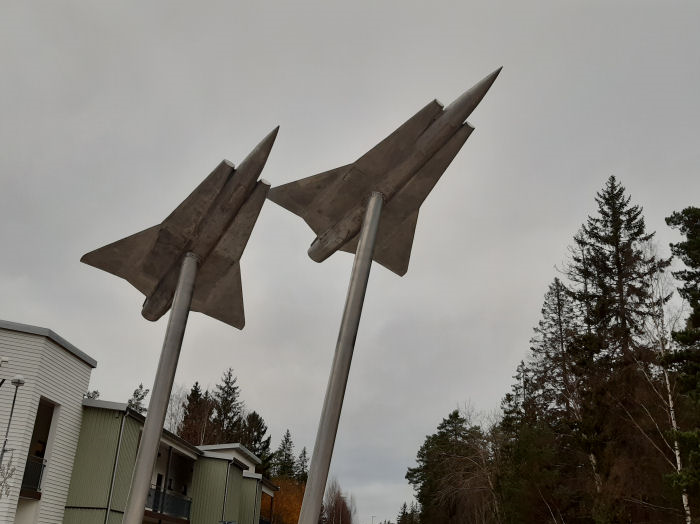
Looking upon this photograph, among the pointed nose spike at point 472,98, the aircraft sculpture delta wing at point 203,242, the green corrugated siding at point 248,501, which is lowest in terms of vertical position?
the green corrugated siding at point 248,501

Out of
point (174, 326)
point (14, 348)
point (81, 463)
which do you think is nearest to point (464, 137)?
point (174, 326)

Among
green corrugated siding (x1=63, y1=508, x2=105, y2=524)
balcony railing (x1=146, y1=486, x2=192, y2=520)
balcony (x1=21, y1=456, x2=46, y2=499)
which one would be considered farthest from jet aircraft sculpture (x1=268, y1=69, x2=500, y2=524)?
balcony railing (x1=146, y1=486, x2=192, y2=520)

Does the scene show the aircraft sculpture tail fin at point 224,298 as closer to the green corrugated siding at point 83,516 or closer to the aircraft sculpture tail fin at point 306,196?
the aircraft sculpture tail fin at point 306,196

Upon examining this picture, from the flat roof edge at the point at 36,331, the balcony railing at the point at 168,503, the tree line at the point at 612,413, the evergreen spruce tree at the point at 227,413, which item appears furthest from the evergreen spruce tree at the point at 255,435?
the flat roof edge at the point at 36,331

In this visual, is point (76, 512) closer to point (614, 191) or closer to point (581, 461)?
point (581, 461)

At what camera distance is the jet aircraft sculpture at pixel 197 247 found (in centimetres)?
930

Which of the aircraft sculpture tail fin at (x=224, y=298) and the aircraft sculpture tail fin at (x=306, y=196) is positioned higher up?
the aircraft sculpture tail fin at (x=306, y=196)

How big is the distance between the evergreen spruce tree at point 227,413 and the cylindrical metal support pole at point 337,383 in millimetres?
60400

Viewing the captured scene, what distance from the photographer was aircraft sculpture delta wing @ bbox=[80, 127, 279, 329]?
934 cm

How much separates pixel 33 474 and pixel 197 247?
13170 millimetres

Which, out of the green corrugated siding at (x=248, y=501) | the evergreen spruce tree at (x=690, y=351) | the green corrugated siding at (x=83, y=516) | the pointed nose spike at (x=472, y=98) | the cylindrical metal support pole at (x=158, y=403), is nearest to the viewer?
the cylindrical metal support pole at (x=158, y=403)

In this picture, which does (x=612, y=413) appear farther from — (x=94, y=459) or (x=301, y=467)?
(x=301, y=467)

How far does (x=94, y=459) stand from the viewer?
2017cm

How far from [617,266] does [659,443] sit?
635 inches
